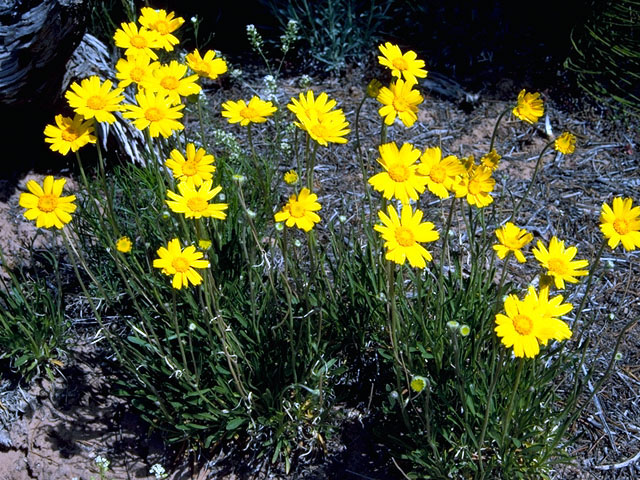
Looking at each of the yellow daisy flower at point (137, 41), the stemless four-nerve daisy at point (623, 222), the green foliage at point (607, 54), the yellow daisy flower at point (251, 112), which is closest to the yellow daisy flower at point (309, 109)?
the yellow daisy flower at point (251, 112)

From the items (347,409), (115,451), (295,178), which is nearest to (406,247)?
(295,178)

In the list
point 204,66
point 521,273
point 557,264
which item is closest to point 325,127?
point 204,66

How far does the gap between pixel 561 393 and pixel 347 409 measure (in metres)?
0.91

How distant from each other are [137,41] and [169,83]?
0.26m

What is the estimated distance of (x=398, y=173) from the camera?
1.98 m

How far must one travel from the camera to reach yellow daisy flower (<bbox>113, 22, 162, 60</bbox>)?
89.7 inches

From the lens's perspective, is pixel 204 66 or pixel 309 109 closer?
pixel 309 109

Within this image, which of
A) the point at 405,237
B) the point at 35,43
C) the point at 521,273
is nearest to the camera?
the point at 405,237

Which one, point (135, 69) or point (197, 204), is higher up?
point (135, 69)

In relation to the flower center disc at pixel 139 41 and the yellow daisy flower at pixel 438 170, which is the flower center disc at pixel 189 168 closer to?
the flower center disc at pixel 139 41

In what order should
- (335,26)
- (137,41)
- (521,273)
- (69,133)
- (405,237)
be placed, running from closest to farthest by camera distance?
(405,237) → (69,133) → (137,41) → (521,273) → (335,26)

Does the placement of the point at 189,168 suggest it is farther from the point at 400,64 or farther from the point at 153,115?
the point at 400,64

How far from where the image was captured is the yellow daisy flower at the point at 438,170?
200 cm

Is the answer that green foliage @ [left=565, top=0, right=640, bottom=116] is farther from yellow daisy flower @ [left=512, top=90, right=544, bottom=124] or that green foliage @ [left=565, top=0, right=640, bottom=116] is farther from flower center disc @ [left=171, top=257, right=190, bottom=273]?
flower center disc @ [left=171, top=257, right=190, bottom=273]
